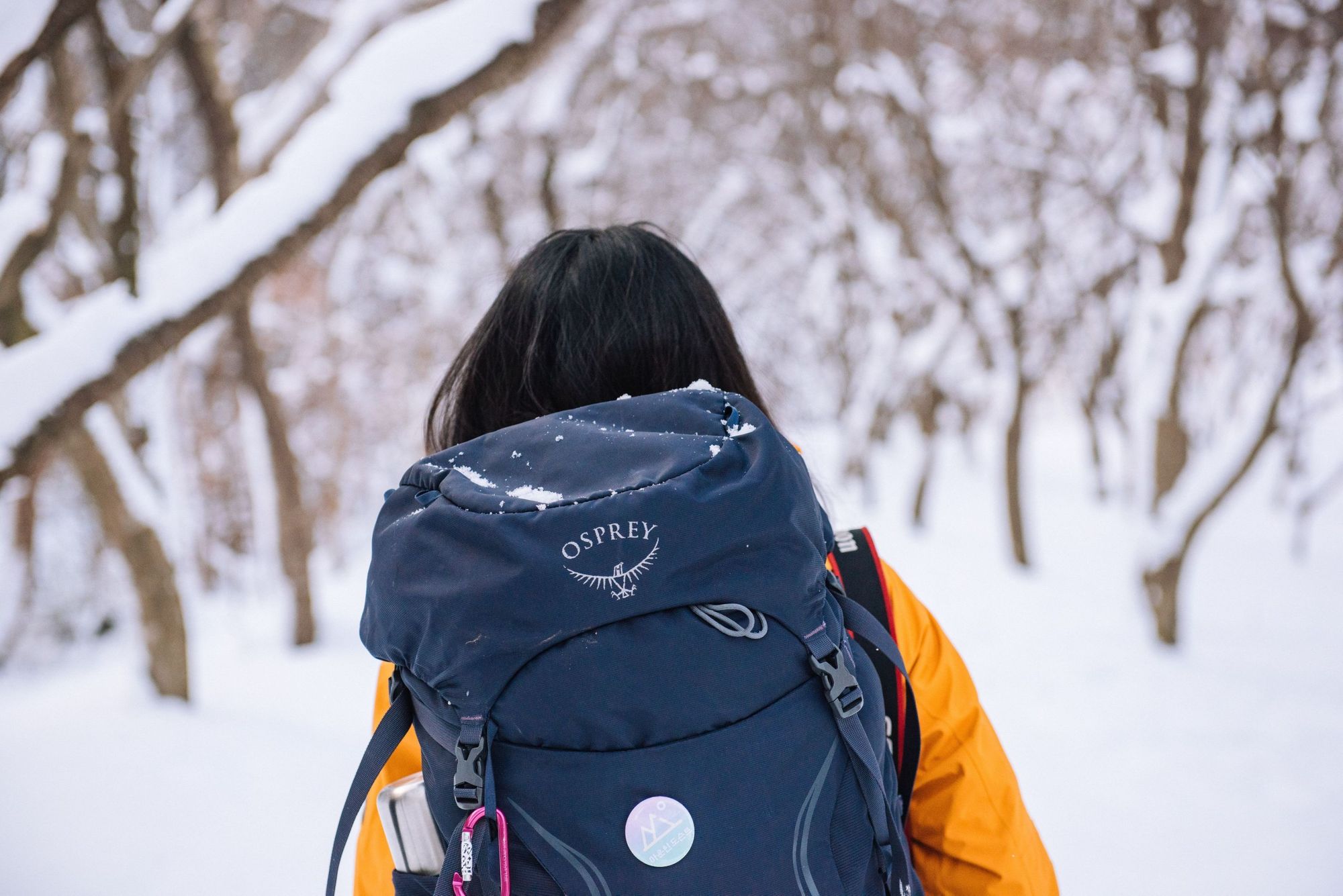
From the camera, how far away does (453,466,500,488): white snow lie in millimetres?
883

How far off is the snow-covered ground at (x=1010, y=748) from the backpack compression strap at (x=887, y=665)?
0.49m

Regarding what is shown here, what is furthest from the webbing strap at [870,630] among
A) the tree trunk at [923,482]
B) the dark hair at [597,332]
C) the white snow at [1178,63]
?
the tree trunk at [923,482]

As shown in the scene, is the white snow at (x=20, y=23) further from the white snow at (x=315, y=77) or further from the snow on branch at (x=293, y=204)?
the white snow at (x=315, y=77)

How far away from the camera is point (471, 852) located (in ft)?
2.63

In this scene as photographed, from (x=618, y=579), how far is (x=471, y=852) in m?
0.30

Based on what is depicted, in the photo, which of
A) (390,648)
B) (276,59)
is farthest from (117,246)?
(276,59)

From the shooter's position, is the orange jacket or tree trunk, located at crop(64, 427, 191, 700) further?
tree trunk, located at crop(64, 427, 191, 700)

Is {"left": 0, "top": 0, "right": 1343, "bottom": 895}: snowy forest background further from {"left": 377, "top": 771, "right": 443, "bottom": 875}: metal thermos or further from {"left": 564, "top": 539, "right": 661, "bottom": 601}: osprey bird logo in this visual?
{"left": 377, "top": 771, "right": 443, "bottom": 875}: metal thermos

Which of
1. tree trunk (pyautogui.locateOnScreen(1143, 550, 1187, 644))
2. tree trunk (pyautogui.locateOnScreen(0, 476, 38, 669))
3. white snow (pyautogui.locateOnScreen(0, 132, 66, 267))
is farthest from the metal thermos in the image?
tree trunk (pyautogui.locateOnScreen(1143, 550, 1187, 644))

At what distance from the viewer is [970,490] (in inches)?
532

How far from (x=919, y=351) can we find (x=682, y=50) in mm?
4296

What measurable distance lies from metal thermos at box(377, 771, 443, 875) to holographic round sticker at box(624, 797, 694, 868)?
0.26m

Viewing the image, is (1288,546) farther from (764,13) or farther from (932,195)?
(764,13)

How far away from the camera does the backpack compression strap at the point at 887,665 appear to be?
1.03 metres
